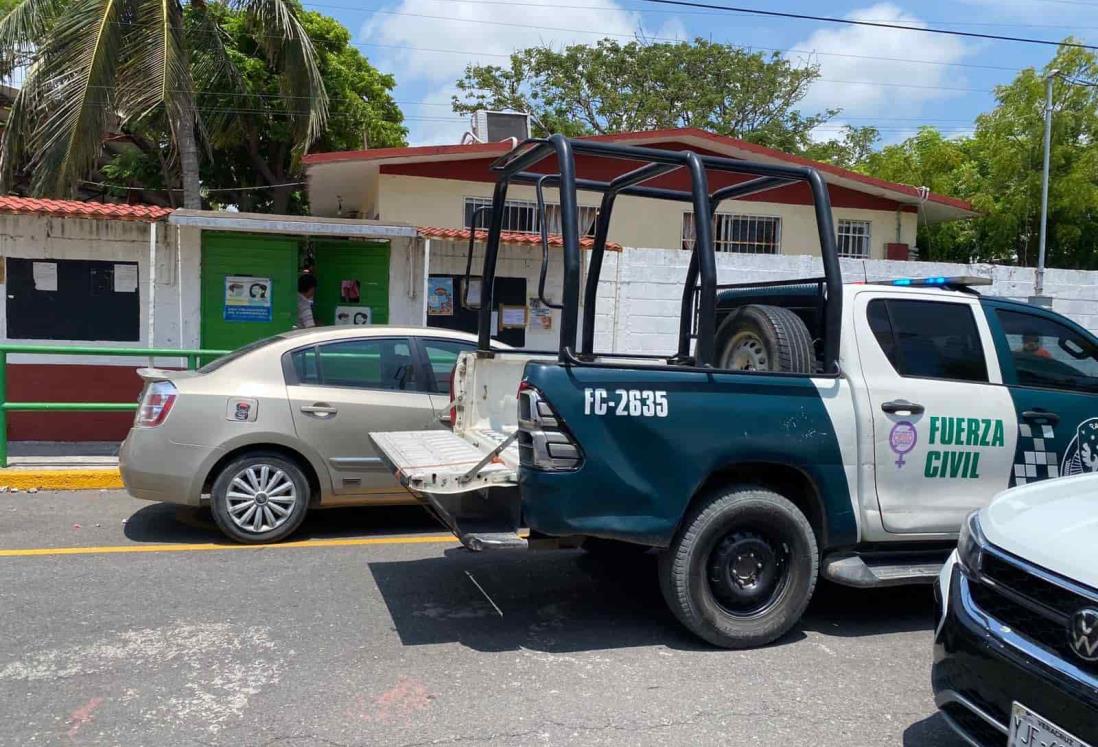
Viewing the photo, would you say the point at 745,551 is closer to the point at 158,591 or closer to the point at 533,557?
the point at 533,557

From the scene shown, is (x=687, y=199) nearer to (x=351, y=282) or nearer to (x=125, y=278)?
(x=351, y=282)

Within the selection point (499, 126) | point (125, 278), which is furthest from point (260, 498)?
point (499, 126)

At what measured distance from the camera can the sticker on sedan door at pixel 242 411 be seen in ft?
20.7

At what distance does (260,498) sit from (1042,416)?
4.98m

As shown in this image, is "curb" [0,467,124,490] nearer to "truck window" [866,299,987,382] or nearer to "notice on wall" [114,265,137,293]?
"notice on wall" [114,265,137,293]

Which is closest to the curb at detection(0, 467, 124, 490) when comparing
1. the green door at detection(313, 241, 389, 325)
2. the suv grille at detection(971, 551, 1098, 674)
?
the green door at detection(313, 241, 389, 325)

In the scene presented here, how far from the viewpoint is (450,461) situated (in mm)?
4773

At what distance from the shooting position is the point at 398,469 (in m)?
4.68

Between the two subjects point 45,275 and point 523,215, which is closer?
point 45,275

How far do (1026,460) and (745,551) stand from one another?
1.81 metres

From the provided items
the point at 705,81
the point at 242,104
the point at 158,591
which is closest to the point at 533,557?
the point at 158,591

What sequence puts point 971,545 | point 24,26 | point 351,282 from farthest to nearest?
point 24,26 < point 351,282 < point 971,545

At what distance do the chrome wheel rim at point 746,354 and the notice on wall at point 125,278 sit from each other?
7069mm

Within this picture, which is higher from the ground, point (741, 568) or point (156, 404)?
point (156, 404)
